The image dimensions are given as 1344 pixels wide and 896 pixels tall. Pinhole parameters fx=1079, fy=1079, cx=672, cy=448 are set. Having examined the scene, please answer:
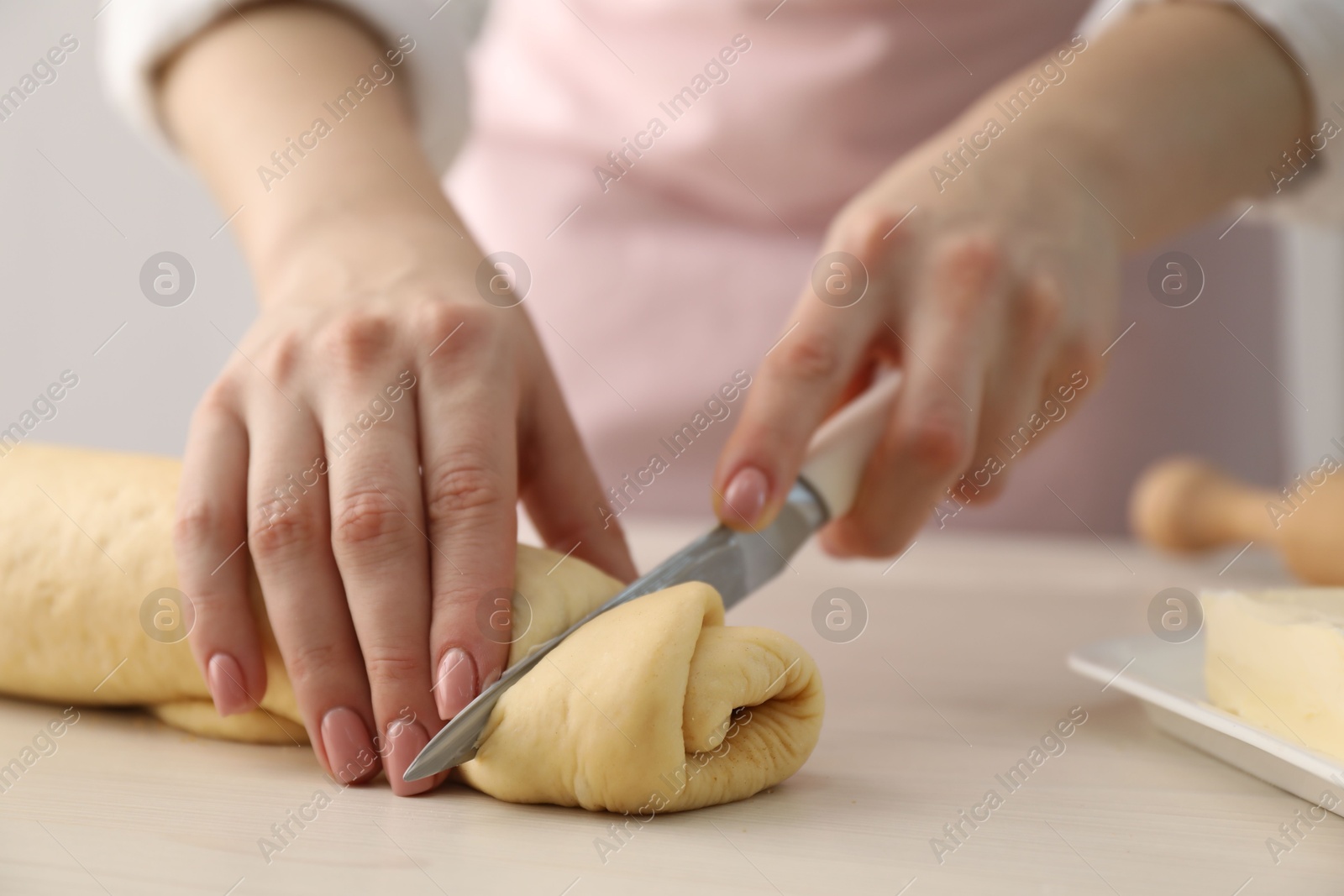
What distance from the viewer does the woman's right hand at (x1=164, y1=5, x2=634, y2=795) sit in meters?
0.81

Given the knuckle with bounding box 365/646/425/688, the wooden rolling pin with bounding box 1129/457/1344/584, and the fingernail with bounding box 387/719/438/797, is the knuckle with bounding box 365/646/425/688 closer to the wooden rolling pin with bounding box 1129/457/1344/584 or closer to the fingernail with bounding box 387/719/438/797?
the fingernail with bounding box 387/719/438/797

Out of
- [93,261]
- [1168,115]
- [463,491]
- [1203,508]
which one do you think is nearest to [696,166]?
[1168,115]

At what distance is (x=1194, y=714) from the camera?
864 millimetres

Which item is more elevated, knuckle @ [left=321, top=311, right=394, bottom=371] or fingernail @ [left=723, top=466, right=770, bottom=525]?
knuckle @ [left=321, top=311, right=394, bottom=371]

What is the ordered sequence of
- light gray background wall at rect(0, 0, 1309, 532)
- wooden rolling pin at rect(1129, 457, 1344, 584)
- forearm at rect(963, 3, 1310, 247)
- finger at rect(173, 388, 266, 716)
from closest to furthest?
finger at rect(173, 388, 266, 716), forearm at rect(963, 3, 1310, 247), wooden rolling pin at rect(1129, 457, 1344, 584), light gray background wall at rect(0, 0, 1309, 532)

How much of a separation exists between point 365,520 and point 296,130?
1.85ft

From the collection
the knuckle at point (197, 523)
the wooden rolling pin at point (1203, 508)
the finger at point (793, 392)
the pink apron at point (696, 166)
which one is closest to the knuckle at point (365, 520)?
the knuckle at point (197, 523)

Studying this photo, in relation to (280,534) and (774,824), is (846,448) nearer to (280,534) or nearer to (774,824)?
(774,824)

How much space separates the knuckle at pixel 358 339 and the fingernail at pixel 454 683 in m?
0.26

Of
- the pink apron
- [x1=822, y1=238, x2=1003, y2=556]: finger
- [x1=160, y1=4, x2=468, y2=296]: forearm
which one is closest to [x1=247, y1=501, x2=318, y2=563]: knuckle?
[x1=160, y1=4, x2=468, y2=296]: forearm

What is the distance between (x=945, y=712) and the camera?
106 cm

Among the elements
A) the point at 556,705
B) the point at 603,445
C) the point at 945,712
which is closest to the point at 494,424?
the point at 556,705

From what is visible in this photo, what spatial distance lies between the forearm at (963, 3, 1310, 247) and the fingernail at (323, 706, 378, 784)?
94 cm

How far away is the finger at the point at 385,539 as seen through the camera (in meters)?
0.80
